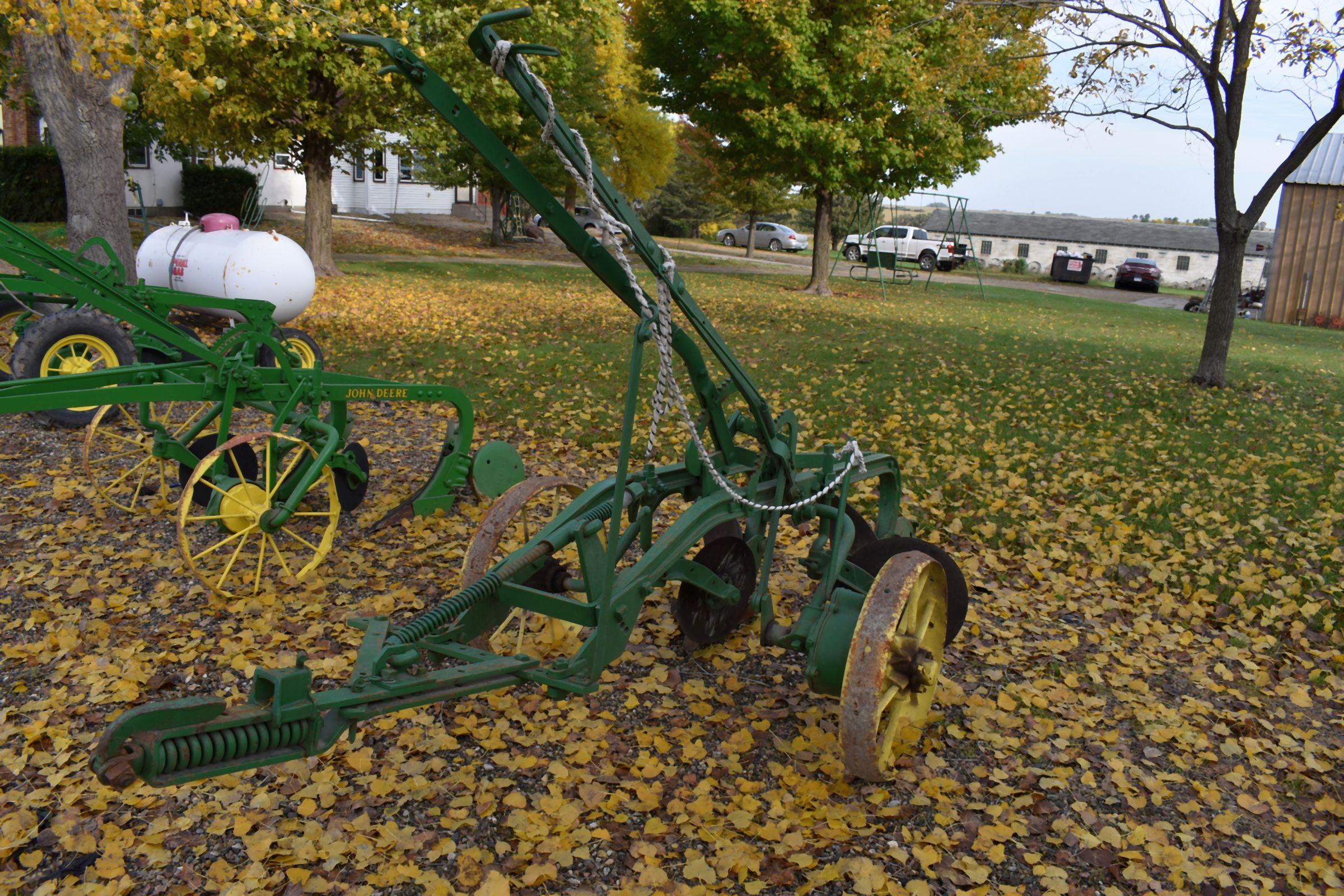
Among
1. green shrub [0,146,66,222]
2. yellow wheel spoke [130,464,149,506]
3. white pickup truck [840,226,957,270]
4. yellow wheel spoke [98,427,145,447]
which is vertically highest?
white pickup truck [840,226,957,270]

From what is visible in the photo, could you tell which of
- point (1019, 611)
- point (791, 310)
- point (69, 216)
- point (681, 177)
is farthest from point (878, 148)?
point (681, 177)

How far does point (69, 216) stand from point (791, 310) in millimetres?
12085

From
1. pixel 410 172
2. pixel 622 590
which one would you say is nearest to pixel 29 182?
pixel 410 172

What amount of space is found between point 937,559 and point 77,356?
8.03 meters

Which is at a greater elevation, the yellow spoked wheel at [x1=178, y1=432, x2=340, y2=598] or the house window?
the house window

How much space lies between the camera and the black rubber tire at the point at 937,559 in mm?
5113

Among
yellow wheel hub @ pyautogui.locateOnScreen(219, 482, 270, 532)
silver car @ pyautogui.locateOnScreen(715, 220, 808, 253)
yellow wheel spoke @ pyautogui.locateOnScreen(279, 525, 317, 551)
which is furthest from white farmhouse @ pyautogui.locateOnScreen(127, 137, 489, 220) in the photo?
yellow wheel hub @ pyautogui.locateOnScreen(219, 482, 270, 532)

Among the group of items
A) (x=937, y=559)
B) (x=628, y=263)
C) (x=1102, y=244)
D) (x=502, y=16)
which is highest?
(x=1102, y=244)

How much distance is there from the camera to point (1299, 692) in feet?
16.8

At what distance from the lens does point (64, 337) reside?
8680 millimetres

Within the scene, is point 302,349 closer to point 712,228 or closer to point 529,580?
point 529,580

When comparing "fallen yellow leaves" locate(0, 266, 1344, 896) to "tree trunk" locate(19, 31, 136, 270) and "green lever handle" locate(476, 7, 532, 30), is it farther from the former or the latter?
"tree trunk" locate(19, 31, 136, 270)

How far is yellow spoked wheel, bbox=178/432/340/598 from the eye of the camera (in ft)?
17.8

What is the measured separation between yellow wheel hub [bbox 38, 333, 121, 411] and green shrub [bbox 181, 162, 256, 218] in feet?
70.1
